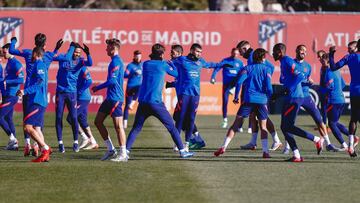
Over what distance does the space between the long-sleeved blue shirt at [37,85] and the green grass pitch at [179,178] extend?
3.41 ft

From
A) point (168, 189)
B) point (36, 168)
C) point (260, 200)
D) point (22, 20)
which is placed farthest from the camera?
point (22, 20)

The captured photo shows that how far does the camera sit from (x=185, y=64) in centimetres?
1906

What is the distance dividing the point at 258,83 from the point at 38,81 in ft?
12.1

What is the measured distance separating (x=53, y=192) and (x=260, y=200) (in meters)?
2.68

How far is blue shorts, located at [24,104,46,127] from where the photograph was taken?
16.9 meters

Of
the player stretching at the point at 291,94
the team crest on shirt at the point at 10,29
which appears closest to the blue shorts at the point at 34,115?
the player stretching at the point at 291,94

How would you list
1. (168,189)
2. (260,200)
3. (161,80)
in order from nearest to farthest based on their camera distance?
(260,200), (168,189), (161,80)

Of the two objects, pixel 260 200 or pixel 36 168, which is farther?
pixel 36 168

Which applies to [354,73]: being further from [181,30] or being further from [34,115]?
[181,30]

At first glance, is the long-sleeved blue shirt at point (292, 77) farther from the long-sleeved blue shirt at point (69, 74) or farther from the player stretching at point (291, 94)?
the long-sleeved blue shirt at point (69, 74)

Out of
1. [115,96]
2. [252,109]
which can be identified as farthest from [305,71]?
[115,96]

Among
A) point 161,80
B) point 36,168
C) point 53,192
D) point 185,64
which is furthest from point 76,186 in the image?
point 185,64

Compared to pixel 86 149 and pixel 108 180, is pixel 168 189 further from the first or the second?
pixel 86 149

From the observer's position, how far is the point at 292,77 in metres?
17.3
